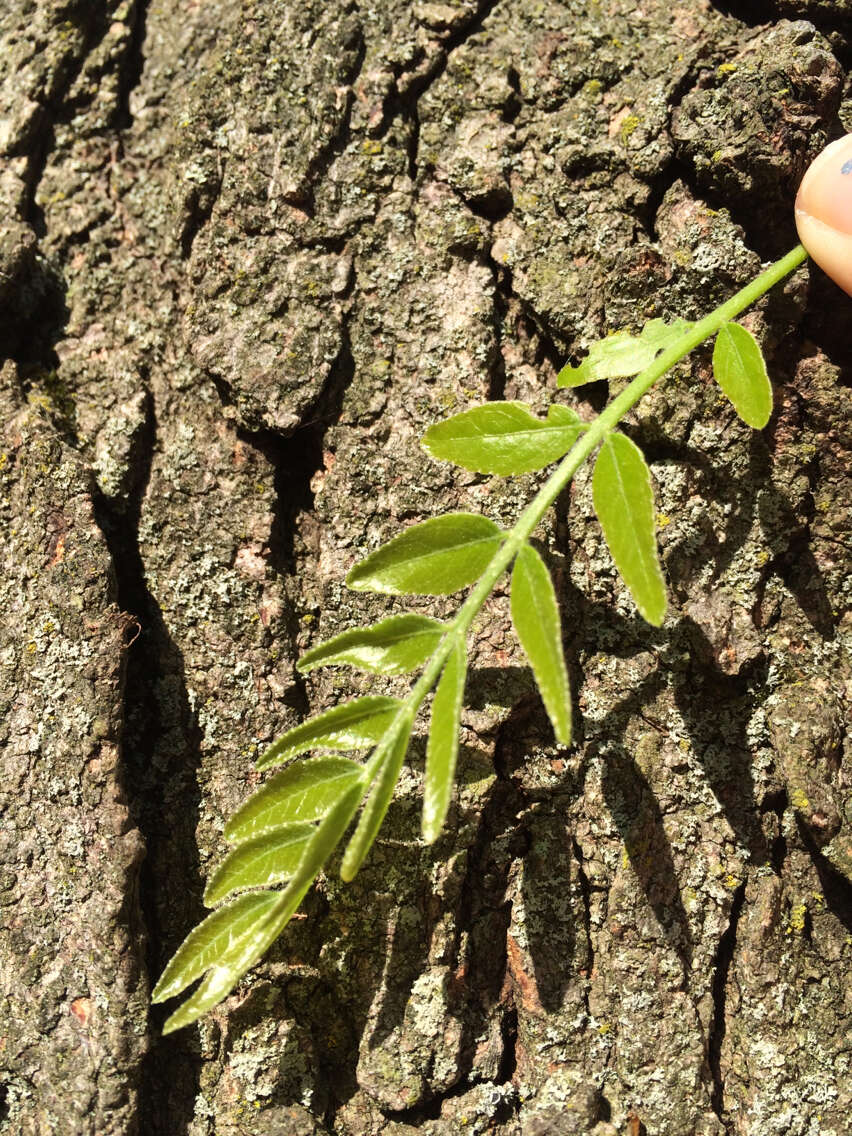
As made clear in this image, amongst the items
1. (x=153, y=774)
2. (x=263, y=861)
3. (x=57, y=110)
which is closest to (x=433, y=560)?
(x=263, y=861)

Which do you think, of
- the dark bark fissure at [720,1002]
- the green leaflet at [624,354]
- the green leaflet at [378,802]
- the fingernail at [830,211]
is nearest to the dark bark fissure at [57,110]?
the green leaflet at [624,354]

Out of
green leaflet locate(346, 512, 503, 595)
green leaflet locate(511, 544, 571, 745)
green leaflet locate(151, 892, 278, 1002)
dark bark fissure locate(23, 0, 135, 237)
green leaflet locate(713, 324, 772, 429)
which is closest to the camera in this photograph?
green leaflet locate(511, 544, 571, 745)

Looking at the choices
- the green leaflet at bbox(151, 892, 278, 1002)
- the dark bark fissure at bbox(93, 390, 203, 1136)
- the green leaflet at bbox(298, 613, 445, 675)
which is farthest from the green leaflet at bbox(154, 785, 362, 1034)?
the dark bark fissure at bbox(93, 390, 203, 1136)

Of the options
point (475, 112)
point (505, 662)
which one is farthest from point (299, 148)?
point (505, 662)

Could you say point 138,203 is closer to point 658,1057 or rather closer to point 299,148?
point 299,148

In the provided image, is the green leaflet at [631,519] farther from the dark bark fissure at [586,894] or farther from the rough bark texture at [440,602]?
the dark bark fissure at [586,894]

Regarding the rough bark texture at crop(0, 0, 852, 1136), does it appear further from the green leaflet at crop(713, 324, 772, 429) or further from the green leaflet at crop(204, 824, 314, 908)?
the green leaflet at crop(204, 824, 314, 908)
